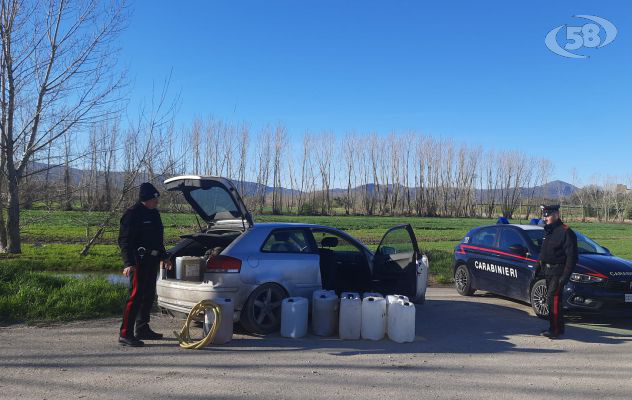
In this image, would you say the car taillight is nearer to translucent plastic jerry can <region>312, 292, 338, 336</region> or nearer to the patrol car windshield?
translucent plastic jerry can <region>312, 292, 338, 336</region>

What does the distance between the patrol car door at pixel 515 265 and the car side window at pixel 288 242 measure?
4.00 m

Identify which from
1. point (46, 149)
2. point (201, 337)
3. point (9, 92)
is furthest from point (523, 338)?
point (9, 92)

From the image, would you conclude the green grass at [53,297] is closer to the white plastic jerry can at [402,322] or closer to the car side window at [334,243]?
the car side window at [334,243]

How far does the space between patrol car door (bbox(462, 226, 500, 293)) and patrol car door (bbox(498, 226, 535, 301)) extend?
9.0 inches

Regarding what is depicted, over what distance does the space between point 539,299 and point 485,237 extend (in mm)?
2297

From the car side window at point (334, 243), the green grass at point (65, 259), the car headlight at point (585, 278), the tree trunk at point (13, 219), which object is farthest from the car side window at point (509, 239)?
the tree trunk at point (13, 219)

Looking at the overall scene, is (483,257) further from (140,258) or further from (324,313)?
(140,258)

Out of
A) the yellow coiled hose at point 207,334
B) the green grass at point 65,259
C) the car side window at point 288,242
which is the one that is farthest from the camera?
the green grass at point 65,259

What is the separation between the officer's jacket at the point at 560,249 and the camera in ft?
23.3

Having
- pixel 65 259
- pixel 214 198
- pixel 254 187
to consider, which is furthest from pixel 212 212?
pixel 254 187

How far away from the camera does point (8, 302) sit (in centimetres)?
746

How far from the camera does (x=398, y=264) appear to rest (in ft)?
25.9

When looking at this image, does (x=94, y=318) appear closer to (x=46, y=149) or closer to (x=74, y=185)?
(x=46, y=149)

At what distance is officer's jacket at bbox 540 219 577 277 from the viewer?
709 cm
